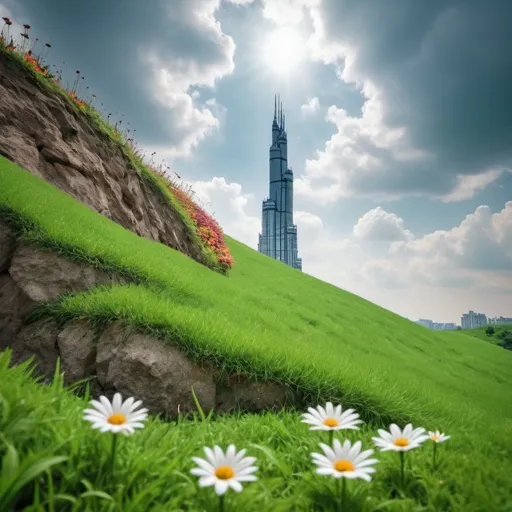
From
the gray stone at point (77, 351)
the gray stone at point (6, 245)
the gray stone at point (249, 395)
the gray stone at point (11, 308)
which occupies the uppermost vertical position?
the gray stone at point (6, 245)

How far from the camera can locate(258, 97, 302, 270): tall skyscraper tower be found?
174000 millimetres

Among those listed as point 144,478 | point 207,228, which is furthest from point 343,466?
point 207,228

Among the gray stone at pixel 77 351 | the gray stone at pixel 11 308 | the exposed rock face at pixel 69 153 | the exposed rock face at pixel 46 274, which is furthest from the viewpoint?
the exposed rock face at pixel 69 153

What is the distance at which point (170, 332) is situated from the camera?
163 inches

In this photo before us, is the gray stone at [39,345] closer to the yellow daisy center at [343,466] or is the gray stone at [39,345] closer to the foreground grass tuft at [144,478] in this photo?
the foreground grass tuft at [144,478]

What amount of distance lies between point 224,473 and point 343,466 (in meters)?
0.46

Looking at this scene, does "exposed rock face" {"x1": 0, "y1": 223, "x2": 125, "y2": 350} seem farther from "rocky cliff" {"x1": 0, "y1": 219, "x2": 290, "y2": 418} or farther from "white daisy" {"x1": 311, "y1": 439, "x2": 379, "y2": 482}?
"white daisy" {"x1": 311, "y1": 439, "x2": 379, "y2": 482}

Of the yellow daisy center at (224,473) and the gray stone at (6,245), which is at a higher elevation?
the gray stone at (6,245)

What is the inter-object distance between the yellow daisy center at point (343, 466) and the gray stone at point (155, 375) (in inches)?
103

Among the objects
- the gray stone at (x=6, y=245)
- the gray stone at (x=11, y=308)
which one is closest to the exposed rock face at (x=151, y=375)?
the gray stone at (x=11, y=308)

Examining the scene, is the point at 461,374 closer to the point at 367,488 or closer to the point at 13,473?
the point at 367,488

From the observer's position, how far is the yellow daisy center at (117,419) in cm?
152

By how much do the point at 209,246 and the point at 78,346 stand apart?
8884 mm

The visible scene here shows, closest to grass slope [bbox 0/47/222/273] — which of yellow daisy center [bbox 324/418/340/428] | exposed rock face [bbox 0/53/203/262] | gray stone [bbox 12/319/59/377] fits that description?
exposed rock face [bbox 0/53/203/262]
